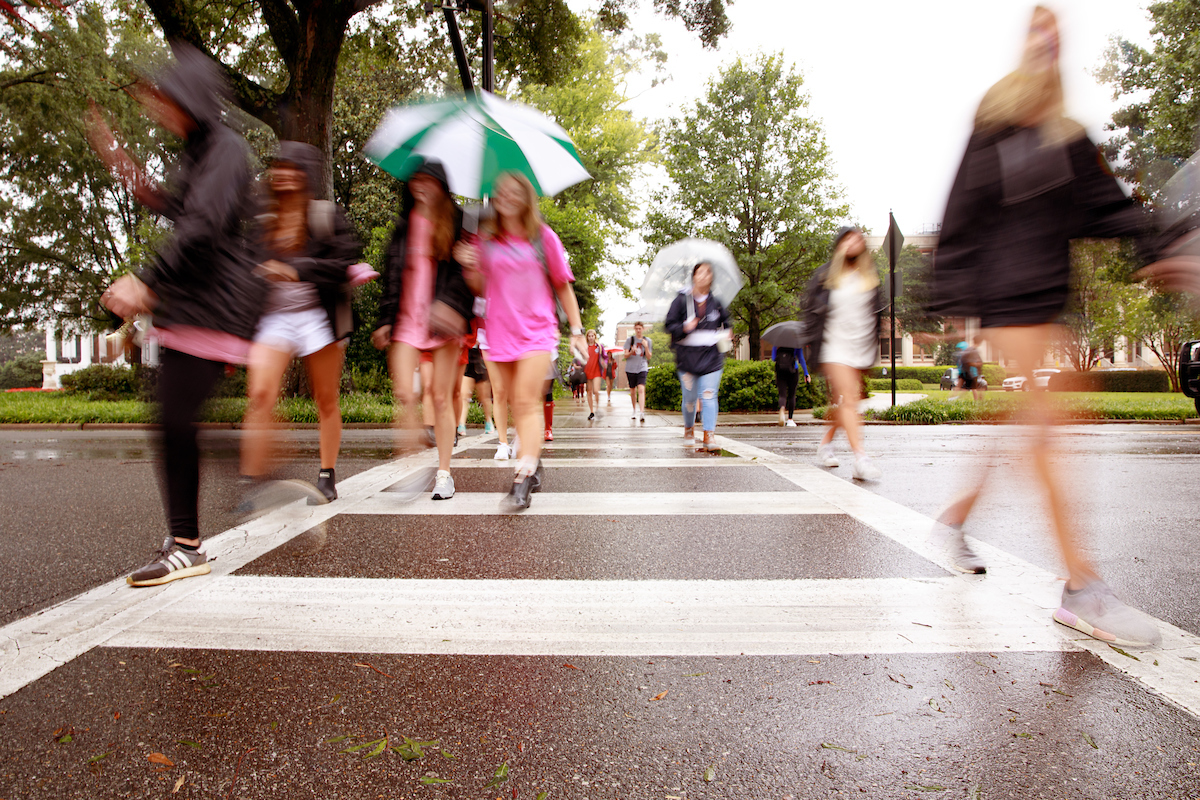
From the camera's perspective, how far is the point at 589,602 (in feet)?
8.27

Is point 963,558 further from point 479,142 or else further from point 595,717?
point 479,142

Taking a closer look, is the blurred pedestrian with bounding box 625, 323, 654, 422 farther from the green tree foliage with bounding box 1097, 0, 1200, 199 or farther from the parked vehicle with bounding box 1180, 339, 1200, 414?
the green tree foliage with bounding box 1097, 0, 1200, 199

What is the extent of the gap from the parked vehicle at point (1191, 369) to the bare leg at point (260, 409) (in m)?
14.4

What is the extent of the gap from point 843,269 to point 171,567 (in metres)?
4.52

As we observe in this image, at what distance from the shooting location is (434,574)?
285 centimetres

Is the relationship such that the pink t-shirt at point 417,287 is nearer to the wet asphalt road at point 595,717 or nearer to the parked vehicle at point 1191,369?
the wet asphalt road at point 595,717

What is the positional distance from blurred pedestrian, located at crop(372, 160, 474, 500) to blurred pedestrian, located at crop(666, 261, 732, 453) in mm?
3080

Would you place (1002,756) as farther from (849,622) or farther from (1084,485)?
(1084,485)

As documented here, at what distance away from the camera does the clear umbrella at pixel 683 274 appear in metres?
7.03

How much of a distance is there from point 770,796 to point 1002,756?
548 millimetres

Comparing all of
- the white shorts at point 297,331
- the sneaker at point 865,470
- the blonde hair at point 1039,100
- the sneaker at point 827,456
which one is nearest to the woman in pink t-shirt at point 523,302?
the white shorts at point 297,331

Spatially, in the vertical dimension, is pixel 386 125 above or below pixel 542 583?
above

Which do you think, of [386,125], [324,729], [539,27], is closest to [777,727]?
[324,729]

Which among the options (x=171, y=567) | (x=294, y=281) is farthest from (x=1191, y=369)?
(x=171, y=567)
